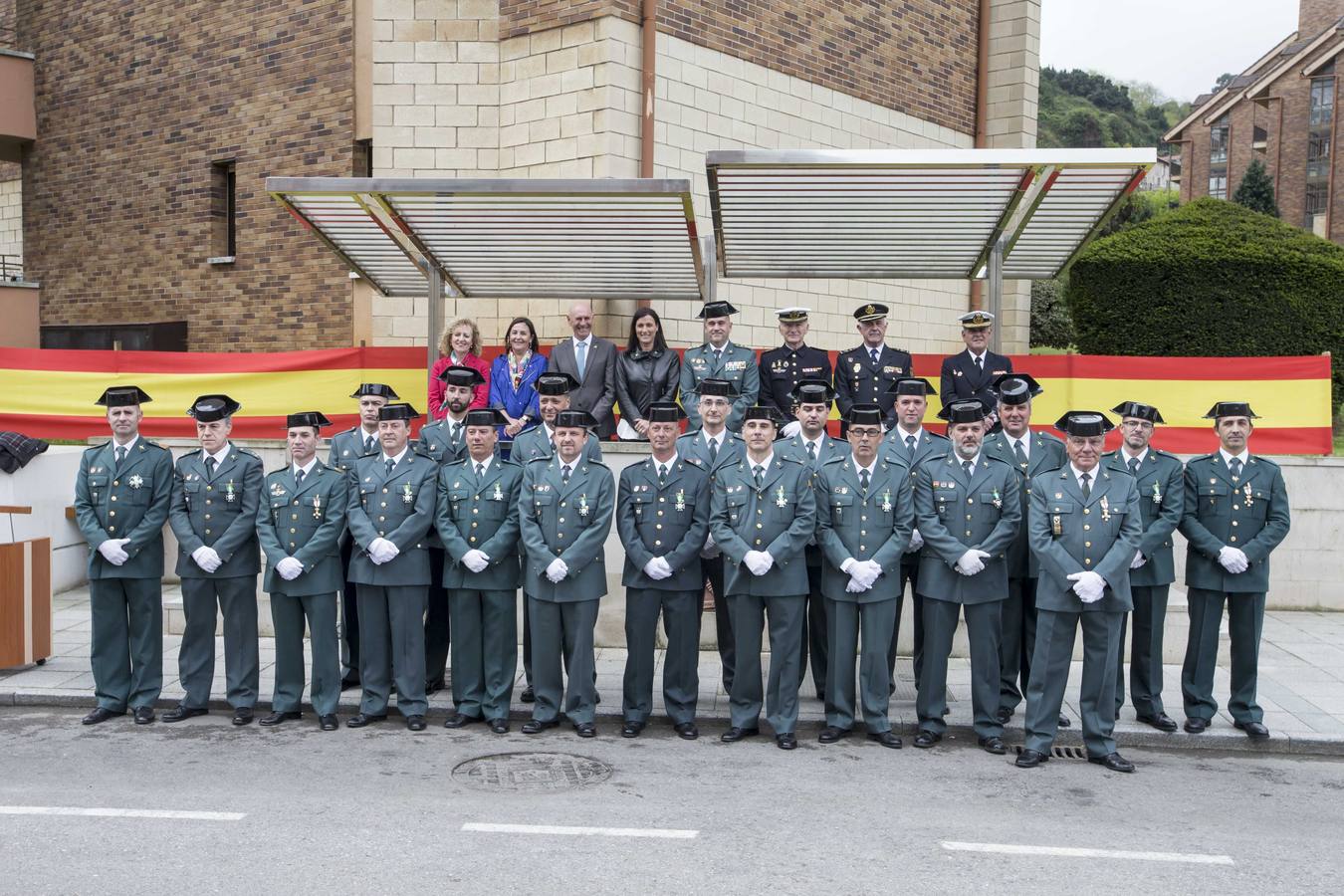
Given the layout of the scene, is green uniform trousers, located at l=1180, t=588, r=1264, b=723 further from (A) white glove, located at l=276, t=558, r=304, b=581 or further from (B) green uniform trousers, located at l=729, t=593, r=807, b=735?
(A) white glove, located at l=276, t=558, r=304, b=581

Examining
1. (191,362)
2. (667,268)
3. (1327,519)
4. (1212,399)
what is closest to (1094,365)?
(1212,399)

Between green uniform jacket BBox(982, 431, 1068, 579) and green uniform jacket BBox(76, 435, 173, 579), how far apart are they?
17.6 feet

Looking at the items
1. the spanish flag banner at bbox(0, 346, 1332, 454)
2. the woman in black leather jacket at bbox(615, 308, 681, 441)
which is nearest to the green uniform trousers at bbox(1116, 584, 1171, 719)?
the spanish flag banner at bbox(0, 346, 1332, 454)

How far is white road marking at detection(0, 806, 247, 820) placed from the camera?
6.01 metres

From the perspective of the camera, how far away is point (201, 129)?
18250 mm

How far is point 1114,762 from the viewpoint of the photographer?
23.7 ft

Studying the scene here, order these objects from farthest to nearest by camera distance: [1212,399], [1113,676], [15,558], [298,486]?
1. [1212,399]
2. [15,558]
3. [298,486]
4. [1113,676]

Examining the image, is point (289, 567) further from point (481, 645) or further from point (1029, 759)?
point (1029, 759)

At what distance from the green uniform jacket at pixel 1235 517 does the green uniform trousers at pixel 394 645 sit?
4.95m

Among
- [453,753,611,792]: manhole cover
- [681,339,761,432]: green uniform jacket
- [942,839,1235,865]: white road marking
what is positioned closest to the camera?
[942,839,1235,865]: white road marking

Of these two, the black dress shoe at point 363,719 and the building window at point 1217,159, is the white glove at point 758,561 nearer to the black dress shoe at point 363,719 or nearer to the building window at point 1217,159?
the black dress shoe at point 363,719

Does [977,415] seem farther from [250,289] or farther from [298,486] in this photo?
[250,289]

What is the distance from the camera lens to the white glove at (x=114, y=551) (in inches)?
312

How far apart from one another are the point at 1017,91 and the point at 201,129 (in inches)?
461
